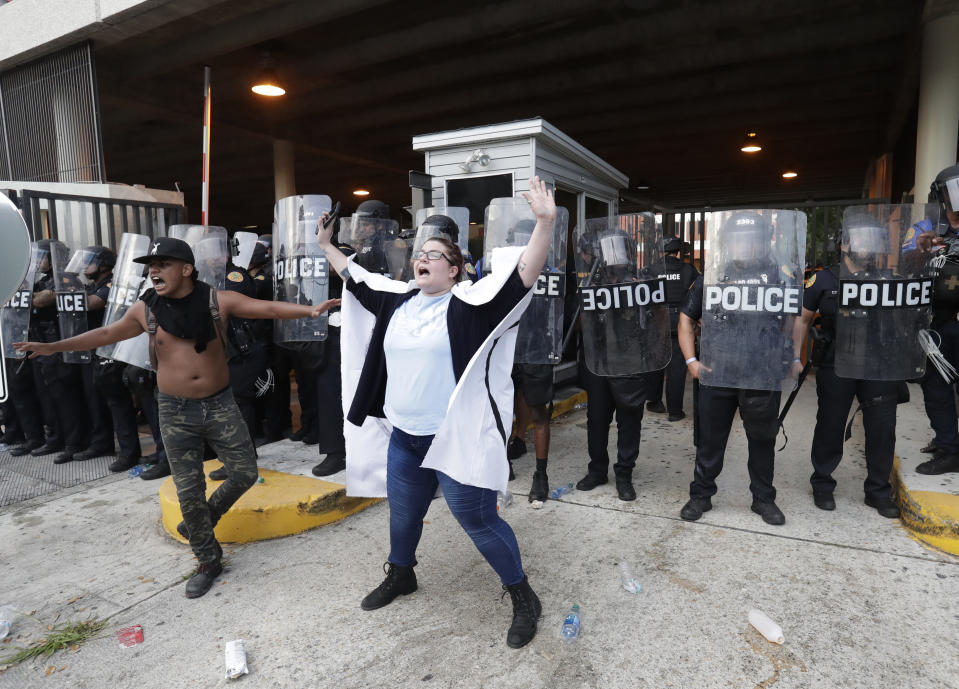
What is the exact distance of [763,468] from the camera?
3824 mm

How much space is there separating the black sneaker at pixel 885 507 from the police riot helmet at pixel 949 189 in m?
Result: 1.86

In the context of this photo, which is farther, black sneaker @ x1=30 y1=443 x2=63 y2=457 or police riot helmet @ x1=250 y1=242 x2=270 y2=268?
black sneaker @ x1=30 y1=443 x2=63 y2=457

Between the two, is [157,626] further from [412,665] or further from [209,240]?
[209,240]

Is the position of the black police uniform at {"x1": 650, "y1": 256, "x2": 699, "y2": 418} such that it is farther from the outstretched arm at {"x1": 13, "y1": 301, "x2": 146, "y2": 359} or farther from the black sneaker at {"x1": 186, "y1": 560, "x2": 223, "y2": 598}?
the outstretched arm at {"x1": 13, "y1": 301, "x2": 146, "y2": 359}

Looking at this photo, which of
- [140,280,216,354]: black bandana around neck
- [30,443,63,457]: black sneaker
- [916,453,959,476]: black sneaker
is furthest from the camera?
[30,443,63,457]: black sneaker

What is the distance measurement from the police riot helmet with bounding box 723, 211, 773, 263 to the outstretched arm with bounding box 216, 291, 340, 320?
2.28 metres

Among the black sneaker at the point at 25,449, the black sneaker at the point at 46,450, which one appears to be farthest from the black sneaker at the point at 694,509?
the black sneaker at the point at 25,449

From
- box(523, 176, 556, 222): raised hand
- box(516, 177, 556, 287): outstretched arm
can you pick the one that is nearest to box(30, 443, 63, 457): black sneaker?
box(516, 177, 556, 287): outstretched arm

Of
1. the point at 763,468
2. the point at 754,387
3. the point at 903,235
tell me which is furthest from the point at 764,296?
the point at 763,468

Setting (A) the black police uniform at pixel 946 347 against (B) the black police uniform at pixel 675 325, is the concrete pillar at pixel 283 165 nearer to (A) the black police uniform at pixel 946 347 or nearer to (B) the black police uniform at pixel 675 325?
(B) the black police uniform at pixel 675 325

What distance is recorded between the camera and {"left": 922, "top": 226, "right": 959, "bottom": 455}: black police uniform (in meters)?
3.80

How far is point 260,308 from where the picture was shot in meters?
3.36

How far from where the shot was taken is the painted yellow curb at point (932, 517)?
3.32 meters

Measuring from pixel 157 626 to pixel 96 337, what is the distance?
1.50 meters
